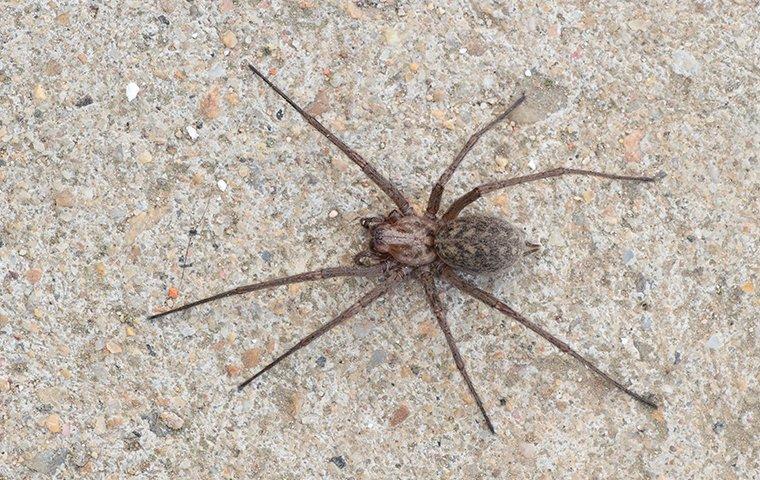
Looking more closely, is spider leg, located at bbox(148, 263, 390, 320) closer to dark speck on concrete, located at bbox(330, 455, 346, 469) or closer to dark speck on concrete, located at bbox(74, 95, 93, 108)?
dark speck on concrete, located at bbox(330, 455, 346, 469)

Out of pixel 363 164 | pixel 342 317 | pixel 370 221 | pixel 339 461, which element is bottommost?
pixel 339 461

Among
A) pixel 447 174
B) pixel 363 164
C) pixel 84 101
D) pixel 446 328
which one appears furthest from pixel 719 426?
pixel 84 101

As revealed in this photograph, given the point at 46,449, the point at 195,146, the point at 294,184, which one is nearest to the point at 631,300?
the point at 294,184

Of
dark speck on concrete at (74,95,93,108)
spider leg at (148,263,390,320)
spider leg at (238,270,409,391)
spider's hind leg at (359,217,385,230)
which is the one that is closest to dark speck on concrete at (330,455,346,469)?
spider leg at (238,270,409,391)

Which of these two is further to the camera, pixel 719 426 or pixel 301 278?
pixel 719 426

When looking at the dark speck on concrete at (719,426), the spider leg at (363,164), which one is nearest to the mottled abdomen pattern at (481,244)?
the spider leg at (363,164)

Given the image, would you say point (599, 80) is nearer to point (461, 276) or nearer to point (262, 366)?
point (461, 276)

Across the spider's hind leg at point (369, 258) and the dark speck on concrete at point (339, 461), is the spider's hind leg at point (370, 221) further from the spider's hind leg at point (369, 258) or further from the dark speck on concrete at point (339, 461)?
the dark speck on concrete at point (339, 461)

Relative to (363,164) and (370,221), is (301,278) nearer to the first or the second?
(370,221)
